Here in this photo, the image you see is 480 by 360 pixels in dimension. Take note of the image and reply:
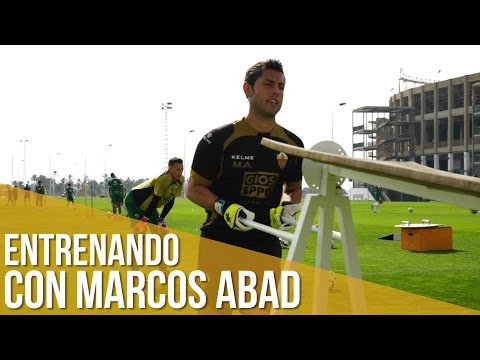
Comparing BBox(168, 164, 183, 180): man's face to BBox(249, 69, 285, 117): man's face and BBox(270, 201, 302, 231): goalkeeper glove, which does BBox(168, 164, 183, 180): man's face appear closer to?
BBox(249, 69, 285, 117): man's face

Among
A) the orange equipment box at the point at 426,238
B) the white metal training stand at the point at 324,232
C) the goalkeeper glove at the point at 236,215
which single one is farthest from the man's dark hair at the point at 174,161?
the orange equipment box at the point at 426,238

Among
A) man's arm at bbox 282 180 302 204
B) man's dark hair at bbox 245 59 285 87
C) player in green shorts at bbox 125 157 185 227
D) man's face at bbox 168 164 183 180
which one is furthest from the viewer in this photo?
player in green shorts at bbox 125 157 185 227

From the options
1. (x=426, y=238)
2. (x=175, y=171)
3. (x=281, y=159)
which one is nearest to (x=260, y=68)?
(x=281, y=159)

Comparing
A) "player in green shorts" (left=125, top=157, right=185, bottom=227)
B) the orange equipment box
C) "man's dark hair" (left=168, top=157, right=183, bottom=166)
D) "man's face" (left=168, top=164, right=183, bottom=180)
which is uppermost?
"man's dark hair" (left=168, top=157, right=183, bottom=166)

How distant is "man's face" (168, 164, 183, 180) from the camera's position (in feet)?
26.6

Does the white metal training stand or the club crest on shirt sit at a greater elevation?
the club crest on shirt

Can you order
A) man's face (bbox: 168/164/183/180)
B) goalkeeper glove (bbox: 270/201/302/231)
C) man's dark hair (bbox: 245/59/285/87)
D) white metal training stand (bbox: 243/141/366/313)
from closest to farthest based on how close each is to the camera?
white metal training stand (bbox: 243/141/366/313) < goalkeeper glove (bbox: 270/201/302/231) < man's dark hair (bbox: 245/59/285/87) < man's face (bbox: 168/164/183/180)

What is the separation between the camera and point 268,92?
3.73 metres

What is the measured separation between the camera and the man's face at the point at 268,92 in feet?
12.2

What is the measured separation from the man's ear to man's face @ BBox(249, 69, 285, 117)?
23mm

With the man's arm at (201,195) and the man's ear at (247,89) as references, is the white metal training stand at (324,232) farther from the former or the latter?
the man's ear at (247,89)

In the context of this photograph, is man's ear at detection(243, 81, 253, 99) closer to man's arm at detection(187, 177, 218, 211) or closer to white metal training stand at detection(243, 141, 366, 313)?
man's arm at detection(187, 177, 218, 211)

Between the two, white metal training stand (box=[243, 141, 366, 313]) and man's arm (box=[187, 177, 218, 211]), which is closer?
white metal training stand (box=[243, 141, 366, 313])

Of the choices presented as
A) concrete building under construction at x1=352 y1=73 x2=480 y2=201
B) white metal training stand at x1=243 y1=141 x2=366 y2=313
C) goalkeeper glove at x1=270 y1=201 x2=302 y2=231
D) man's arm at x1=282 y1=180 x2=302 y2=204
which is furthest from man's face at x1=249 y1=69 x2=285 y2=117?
concrete building under construction at x1=352 y1=73 x2=480 y2=201
